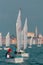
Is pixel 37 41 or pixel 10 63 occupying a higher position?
pixel 37 41

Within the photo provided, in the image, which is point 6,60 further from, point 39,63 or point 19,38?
point 19,38

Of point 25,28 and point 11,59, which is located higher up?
point 25,28

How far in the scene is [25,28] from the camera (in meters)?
104

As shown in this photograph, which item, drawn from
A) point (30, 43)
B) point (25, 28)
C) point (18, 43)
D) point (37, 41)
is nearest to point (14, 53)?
point (18, 43)

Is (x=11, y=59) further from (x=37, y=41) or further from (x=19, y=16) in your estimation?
(x=37, y=41)

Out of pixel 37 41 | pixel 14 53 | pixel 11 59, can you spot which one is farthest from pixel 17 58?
pixel 37 41

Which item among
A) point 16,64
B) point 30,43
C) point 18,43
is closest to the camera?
point 16,64

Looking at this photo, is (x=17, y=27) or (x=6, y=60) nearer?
(x=6, y=60)

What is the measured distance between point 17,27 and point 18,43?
2.99m

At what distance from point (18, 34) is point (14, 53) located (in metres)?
5.67

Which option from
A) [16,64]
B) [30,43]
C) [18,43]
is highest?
[30,43]

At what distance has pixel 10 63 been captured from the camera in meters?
69.2

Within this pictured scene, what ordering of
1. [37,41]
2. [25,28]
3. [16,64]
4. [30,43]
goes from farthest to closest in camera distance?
[37,41]
[30,43]
[25,28]
[16,64]

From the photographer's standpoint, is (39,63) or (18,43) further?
(18,43)
